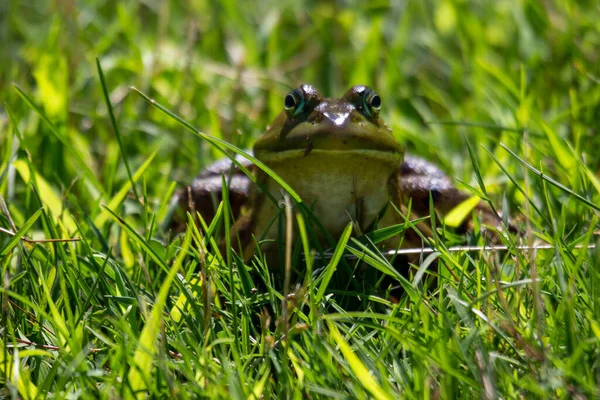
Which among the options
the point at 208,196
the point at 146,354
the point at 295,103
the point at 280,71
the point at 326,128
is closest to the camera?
the point at 146,354

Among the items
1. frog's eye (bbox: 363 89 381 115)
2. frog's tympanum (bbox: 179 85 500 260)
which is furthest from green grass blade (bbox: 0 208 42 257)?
frog's eye (bbox: 363 89 381 115)

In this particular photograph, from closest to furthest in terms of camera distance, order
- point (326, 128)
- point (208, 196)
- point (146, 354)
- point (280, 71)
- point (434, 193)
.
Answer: point (146, 354) < point (326, 128) < point (434, 193) < point (208, 196) < point (280, 71)

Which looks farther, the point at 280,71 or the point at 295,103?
the point at 280,71

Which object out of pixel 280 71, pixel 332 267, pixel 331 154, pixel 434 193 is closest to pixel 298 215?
pixel 332 267

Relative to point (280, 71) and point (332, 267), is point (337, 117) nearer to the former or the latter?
point (332, 267)

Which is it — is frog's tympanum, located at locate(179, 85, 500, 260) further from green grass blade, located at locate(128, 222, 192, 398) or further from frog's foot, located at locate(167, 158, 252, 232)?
green grass blade, located at locate(128, 222, 192, 398)

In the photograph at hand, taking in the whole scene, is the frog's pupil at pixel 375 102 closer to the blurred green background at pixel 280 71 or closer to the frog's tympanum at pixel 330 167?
the frog's tympanum at pixel 330 167
